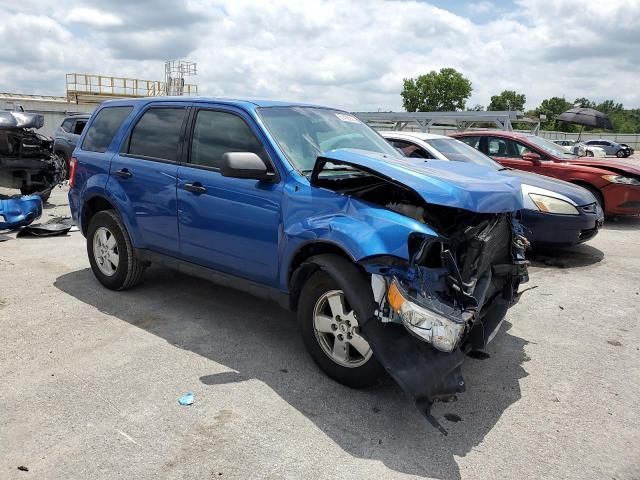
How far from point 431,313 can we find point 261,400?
124 cm

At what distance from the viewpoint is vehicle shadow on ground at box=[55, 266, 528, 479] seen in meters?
3.06

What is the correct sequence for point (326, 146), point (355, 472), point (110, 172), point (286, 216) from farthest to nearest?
point (110, 172)
point (326, 146)
point (286, 216)
point (355, 472)

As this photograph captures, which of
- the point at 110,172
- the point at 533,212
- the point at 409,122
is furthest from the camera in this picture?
the point at 409,122

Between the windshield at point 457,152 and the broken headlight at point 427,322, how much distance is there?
4.82 m

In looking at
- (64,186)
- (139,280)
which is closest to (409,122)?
(64,186)

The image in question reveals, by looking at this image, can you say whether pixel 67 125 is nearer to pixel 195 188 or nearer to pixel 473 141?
pixel 473 141

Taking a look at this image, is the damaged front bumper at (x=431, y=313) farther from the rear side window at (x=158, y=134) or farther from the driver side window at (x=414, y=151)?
the driver side window at (x=414, y=151)

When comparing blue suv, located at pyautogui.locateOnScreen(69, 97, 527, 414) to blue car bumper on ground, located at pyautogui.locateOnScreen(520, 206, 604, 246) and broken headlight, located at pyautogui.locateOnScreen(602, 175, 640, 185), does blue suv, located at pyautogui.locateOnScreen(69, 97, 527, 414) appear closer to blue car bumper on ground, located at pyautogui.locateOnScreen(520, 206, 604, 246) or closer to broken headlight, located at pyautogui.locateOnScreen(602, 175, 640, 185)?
blue car bumper on ground, located at pyautogui.locateOnScreen(520, 206, 604, 246)

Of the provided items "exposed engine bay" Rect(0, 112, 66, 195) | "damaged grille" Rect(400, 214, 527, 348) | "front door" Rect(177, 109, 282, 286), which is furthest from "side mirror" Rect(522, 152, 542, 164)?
"exposed engine bay" Rect(0, 112, 66, 195)

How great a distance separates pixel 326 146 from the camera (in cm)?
433

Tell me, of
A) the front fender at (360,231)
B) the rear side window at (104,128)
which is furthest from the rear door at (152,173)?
the front fender at (360,231)

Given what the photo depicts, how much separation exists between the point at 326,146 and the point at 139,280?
244 centimetres

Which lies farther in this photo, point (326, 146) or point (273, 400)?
point (326, 146)

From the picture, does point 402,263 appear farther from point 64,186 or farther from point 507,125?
point 64,186
